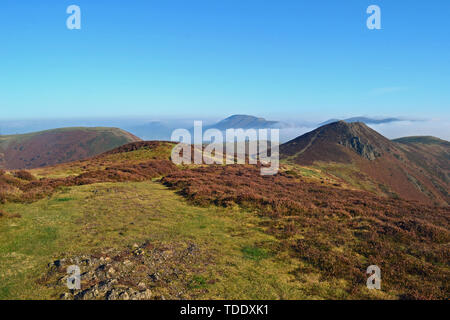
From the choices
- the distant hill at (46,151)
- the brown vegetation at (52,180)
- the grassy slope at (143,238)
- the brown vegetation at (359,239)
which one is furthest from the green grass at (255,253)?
the distant hill at (46,151)

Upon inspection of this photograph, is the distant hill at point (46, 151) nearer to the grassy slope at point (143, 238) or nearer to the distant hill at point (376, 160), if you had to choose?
the distant hill at point (376, 160)

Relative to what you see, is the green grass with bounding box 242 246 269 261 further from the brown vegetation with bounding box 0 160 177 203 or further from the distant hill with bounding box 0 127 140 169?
the distant hill with bounding box 0 127 140 169

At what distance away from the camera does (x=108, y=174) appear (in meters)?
31.8

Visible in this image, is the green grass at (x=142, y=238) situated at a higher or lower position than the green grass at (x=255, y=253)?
higher

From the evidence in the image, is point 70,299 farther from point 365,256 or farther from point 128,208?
point 365,256

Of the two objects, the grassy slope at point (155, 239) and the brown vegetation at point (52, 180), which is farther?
the brown vegetation at point (52, 180)

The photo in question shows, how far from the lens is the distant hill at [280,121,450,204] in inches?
3780

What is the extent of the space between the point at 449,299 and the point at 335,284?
3875 mm

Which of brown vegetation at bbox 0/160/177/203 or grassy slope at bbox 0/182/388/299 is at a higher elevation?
brown vegetation at bbox 0/160/177/203

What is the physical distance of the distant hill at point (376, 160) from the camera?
96.0 metres

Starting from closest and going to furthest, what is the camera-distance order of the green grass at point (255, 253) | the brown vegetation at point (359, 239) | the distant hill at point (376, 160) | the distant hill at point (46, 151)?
the brown vegetation at point (359, 239), the green grass at point (255, 253), the distant hill at point (376, 160), the distant hill at point (46, 151)

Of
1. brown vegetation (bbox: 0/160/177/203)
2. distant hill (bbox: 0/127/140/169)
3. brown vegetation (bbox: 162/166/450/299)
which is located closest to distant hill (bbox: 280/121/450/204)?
brown vegetation (bbox: 0/160/177/203)

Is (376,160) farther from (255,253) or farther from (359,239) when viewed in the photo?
(255,253)
